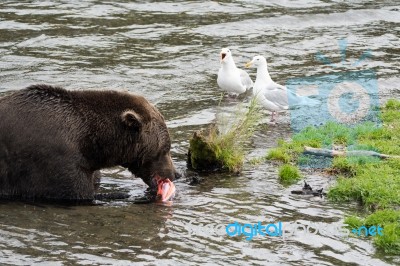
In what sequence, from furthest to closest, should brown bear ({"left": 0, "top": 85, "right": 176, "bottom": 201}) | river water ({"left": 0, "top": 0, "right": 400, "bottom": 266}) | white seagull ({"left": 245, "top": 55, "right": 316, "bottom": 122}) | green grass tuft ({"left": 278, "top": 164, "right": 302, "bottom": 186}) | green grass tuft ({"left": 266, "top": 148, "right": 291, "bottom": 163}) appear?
white seagull ({"left": 245, "top": 55, "right": 316, "bottom": 122}), green grass tuft ({"left": 266, "top": 148, "right": 291, "bottom": 163}), green grass tuft ({"left": 278, "top": 164, "right": 302, "bottom": 186}), brown bear ({"left": 0, "top": 85, "right": 176, "bottom": 201}), river water ({"left": 0, "top": 0, "right": 400, "bottom": 266})

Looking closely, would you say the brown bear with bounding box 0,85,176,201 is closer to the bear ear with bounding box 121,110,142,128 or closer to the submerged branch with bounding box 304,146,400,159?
the bear ear with bounding box 121,110,142,128

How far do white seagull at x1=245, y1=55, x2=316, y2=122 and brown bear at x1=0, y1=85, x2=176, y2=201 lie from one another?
4.09 meters

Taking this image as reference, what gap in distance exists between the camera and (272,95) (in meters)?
13.7

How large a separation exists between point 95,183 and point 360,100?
Answer: 6.32 metres

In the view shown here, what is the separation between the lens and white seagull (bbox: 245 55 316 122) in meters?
13.5

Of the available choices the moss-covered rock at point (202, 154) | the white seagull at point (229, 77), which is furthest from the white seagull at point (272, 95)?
the moss-covered rock at point (202, 154)

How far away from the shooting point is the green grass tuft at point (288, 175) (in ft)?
32.4

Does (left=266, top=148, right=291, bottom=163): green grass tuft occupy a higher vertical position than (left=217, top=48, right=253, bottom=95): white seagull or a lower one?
lower

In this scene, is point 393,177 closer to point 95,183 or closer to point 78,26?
point 95,183

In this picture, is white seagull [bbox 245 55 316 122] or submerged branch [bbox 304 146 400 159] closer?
submerged branch [bbox 304 146 400 159]

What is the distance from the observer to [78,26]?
19375mm

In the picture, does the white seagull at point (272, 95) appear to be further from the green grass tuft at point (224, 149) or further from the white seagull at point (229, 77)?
the green grass tuft at point (224, 149)

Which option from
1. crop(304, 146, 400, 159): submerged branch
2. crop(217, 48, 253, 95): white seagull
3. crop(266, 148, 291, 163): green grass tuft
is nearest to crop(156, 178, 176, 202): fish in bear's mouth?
crop(266, 148, 291, 163): green grass tuft

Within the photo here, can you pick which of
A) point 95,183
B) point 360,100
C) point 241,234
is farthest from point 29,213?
point 360,100
